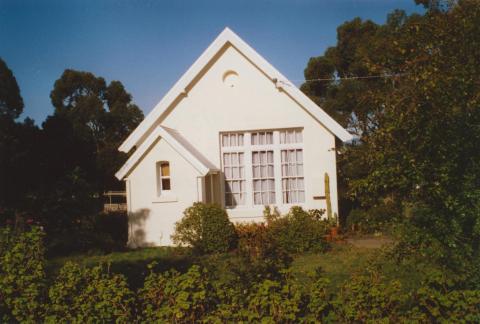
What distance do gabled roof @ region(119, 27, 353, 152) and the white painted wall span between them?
309 millimetres

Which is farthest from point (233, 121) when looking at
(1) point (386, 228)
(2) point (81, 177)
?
(1) point (386, 228)

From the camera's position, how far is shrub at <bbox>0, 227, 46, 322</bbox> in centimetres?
564

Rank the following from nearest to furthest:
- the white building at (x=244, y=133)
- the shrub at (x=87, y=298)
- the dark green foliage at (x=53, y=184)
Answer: the shrub at (x=87, y=298) < the dark green foliage at (x=53, y=184) < the white building at (x=244, y=133)

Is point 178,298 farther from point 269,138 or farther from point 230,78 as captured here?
point 230,78

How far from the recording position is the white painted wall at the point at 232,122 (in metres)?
13.5

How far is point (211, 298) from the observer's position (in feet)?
17.2

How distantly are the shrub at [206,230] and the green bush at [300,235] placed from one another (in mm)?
1285

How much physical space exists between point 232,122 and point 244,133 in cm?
58

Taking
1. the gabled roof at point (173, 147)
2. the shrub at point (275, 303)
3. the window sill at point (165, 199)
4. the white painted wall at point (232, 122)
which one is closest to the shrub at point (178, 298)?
the shrub at point (275, 303)

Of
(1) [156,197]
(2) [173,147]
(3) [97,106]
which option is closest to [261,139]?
(2) [173,147]

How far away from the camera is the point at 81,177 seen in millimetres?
13492

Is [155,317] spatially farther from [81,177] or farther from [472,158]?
[81,177]

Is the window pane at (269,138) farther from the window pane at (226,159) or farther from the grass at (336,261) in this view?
the grass at (336,261)

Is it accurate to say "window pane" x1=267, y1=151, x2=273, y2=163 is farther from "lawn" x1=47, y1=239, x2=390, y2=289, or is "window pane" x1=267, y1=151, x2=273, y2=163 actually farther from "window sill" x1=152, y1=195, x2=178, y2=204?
"lawn" x1=47, y1=239, x2=390, y2=289
